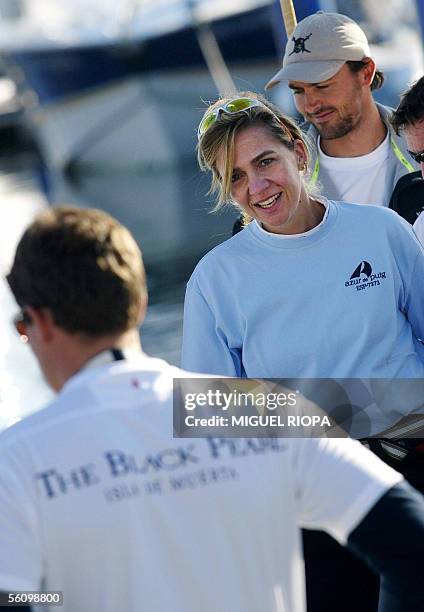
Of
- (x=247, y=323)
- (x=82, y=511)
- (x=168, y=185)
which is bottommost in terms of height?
(x=168, y=185)

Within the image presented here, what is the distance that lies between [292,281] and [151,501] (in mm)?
1330

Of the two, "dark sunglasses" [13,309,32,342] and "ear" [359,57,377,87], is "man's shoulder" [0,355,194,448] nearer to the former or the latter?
"dark sunglasses" [13,309,32,342]

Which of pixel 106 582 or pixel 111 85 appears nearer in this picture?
pixel 106 582

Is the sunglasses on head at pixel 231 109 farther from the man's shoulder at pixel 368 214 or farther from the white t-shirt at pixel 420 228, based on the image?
the white t-shirt at pixel 420 228

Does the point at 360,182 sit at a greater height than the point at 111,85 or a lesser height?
greater

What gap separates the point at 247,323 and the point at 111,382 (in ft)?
4.00

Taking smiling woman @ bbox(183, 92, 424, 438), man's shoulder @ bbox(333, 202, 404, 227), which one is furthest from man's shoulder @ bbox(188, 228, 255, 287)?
man's shoulder @ bbox(333, 202, 404, 227)

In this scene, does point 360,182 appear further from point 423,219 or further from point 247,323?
point 247,323

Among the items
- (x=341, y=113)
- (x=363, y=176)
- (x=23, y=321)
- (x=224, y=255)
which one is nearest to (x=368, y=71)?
(x=341, y=113)

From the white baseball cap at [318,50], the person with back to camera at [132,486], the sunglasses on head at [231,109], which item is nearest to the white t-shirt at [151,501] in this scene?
the person with back to camera at [132,486]

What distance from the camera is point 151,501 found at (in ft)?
6.69

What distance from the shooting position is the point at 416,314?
3367mm

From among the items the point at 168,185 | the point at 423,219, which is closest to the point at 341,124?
the point at 423,219

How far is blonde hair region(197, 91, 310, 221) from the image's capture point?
3.34m
